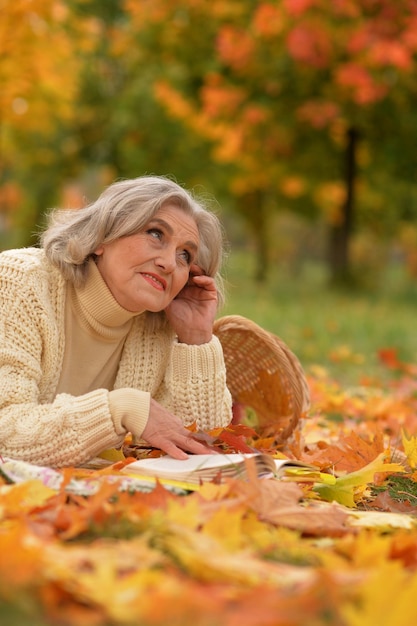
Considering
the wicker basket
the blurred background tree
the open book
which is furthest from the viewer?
the blurred background tree

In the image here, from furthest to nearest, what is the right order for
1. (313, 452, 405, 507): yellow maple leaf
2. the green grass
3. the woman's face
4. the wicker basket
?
1. the green grass
2. the wicker basket
3. the woman's face
4. (313, 452, 405, 507): yellow maple leaf

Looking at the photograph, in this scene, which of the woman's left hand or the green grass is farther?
the green grass

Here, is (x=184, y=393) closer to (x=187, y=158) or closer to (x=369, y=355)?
(x=369, y=355)

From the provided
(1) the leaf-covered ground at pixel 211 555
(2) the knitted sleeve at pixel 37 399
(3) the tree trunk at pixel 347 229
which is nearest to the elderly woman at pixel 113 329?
(2) the knitted sleeve at pixel 37 399

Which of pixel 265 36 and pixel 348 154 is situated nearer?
pixel 265 36

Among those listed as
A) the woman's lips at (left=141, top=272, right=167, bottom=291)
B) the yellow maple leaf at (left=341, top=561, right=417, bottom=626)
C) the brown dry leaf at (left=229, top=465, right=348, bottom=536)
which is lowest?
the brown dry leaf at (left=229, top=465, right=348, bottom=536)

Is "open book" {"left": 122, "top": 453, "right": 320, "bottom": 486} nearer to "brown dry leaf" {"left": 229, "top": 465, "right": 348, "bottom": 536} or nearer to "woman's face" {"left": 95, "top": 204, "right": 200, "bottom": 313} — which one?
"brown dry leaf" {"left": 229, "top": 465, "right": 348, "bottom": 536}

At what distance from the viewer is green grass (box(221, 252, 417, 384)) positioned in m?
7.29

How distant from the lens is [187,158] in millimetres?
18141

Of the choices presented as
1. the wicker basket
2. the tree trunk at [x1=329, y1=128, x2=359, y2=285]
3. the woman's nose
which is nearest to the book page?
the woman's nose

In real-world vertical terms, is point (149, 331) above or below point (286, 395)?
above

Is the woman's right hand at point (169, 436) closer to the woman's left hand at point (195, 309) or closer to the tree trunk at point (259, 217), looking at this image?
the woman's left hand at point (195, 309)

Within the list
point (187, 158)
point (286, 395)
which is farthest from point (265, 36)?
point (286, 395)

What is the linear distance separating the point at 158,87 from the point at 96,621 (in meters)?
14.6
